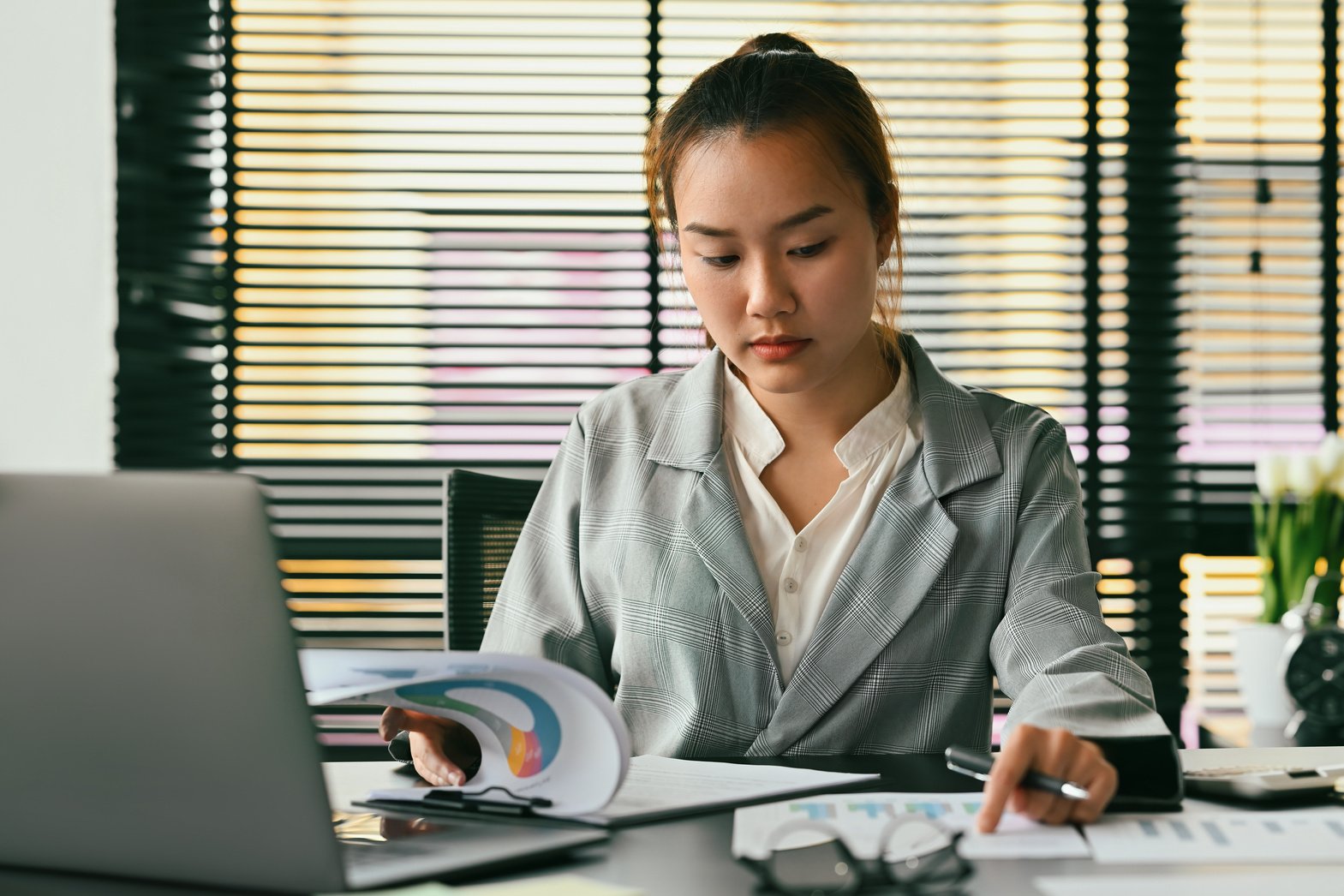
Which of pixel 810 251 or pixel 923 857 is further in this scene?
pixel 810 251

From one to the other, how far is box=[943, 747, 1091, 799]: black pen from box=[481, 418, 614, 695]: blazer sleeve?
1.56 ft

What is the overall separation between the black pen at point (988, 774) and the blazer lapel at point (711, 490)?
32cm

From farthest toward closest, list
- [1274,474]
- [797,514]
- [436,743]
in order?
[1274,474] → [797,514] → [436,743]

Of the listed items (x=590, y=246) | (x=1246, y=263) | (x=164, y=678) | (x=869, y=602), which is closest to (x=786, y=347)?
(x=869, y=602)

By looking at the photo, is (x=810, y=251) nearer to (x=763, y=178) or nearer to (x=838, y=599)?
(x=763, y=178)

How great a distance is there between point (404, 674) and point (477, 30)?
210 centimetres

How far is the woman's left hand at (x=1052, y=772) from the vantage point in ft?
2.88

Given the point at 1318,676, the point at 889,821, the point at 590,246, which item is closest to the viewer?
the point at 889,821

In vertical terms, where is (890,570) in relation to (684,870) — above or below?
above

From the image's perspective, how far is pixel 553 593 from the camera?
1434 mm

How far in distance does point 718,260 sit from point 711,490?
267mm

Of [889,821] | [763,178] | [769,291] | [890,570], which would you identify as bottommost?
[889,821]

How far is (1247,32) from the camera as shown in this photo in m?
2.62

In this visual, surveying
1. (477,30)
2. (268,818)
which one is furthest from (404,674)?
(477,30)
